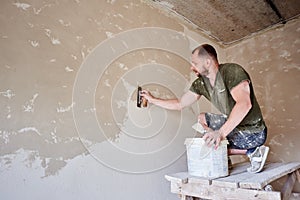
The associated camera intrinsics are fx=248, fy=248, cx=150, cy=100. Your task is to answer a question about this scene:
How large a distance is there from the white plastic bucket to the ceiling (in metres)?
1.40

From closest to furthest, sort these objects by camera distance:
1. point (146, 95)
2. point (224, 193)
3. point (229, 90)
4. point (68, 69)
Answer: point (224, 193) → point (229, 90) → point (68, 69) → point (146, 95)

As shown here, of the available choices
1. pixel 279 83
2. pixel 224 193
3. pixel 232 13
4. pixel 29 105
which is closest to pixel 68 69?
pixel 29 105

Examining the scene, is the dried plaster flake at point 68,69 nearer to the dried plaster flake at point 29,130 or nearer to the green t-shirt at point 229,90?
the dried plaster flake at point 29,130

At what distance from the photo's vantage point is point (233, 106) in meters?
1.73

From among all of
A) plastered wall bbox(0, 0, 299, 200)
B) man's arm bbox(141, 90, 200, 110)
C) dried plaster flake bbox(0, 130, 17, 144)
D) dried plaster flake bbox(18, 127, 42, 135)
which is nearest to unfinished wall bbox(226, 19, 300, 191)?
plastered wall bbox(0, 0, 299, 200)

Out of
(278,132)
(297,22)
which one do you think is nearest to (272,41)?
(297,22)

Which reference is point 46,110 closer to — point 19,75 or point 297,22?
point 19,75

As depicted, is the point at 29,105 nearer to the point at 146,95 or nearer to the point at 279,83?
the point at 146,95

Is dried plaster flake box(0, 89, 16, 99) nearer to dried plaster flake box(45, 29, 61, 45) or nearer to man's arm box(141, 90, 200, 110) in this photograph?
dried plaster flake box(45, 29, 61, 45)

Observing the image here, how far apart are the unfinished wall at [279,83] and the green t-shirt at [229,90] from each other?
89 cm

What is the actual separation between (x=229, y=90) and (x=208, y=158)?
1.56ft

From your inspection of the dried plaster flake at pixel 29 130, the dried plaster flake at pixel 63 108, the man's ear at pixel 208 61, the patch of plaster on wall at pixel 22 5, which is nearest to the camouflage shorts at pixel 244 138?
the man's ear at pixel 208 61

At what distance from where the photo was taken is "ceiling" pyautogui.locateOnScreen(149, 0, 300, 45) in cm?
227

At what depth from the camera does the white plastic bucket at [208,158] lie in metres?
→ 1.45
